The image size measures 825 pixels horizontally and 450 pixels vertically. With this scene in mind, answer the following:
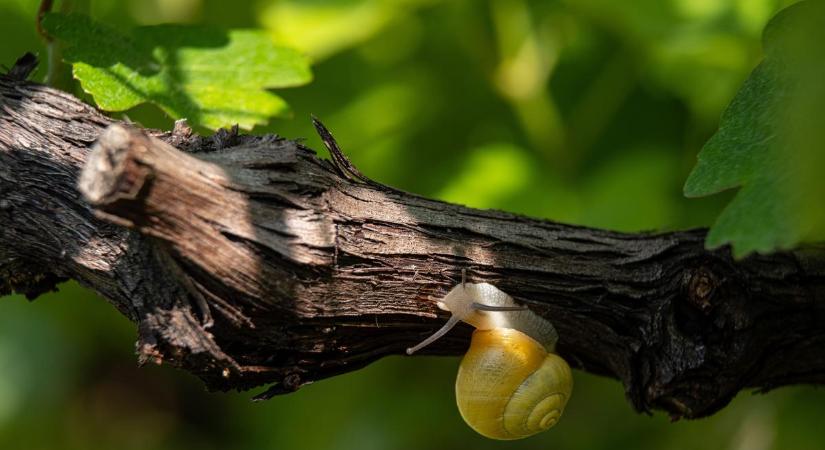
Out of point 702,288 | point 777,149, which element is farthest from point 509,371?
point 777,149

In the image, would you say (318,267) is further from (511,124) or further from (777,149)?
(511,124)

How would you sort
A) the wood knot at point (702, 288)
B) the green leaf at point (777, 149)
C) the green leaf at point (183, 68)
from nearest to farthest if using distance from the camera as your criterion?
1. the green leaf at point (777, 149)
2. the wood knot at point (702, 288)
3. the green leaf at point (183, 68)

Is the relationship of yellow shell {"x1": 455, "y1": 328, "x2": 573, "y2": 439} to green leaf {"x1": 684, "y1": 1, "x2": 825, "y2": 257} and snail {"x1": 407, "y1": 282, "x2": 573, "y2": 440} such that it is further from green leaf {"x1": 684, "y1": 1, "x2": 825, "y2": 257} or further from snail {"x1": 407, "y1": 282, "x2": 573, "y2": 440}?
green leaf {"x1": 684, "y1": 1, "x2": 825, "y2": 257}

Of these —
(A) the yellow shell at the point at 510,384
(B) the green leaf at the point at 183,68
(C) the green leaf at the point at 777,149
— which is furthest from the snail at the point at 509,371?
(B) the green leaf at the point at 183,68

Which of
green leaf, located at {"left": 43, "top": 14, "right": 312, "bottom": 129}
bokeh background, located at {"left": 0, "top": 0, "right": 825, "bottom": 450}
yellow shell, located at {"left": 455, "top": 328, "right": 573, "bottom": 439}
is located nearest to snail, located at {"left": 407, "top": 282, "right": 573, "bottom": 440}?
yellow shell, located at {"left": 455, "top": 328, "right": 573, "bottom": 439}

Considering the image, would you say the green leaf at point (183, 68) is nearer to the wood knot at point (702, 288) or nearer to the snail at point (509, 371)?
the snail at point (509, 371)

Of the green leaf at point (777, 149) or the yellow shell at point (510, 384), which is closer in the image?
the green leaf at point (777, 149)

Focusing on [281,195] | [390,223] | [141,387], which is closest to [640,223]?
[390,223]
